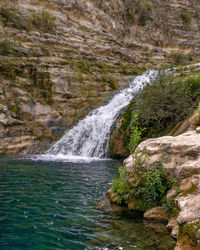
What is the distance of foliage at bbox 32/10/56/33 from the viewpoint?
1008 inches

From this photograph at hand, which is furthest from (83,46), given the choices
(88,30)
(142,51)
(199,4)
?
(199,4)

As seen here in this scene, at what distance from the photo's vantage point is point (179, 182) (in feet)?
13.7

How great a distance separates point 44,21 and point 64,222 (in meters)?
27.6

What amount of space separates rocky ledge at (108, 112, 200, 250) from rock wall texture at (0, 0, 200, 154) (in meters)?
12.9

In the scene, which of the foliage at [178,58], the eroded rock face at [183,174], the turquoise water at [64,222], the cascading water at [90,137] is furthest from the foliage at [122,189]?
the foliage at [178,58]

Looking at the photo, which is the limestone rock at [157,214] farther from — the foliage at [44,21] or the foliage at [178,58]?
the foliage at [178,58]

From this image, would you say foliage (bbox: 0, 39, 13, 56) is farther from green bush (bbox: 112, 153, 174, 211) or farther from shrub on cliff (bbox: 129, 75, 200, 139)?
green bush (bbox: 112, 153, 174, 211)

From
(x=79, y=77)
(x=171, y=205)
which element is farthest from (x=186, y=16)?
(x=171, y=205)

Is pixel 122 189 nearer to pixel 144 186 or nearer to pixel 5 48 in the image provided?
pixel 144 186

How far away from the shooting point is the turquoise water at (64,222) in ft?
11.1

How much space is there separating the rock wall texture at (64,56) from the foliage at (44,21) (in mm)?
123

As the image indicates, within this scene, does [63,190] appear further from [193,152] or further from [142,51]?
[142,51]

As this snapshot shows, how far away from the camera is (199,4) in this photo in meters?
46.2

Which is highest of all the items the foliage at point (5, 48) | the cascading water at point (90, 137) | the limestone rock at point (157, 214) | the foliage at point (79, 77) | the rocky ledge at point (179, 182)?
the foliage at point (5, 48)
